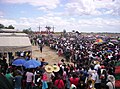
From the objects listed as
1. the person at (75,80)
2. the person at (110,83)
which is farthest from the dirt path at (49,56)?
the person at (110,83)

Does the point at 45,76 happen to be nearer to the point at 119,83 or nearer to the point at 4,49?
the point at 119,83

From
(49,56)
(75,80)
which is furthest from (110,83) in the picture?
(49,56)

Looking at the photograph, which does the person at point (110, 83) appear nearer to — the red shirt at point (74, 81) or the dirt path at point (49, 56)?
the red shirt at point (74, 81)

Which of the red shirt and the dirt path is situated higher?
the red shirt

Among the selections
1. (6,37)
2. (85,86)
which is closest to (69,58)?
(6,37)

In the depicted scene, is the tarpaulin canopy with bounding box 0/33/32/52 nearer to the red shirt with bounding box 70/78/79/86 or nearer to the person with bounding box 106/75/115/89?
the red shirt with bounding box 70/78/79/86

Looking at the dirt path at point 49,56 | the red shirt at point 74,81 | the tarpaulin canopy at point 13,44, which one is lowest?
the dirt path at point 49,56

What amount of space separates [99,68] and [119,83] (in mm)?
2692

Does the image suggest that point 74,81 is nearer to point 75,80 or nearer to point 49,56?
point 75,80

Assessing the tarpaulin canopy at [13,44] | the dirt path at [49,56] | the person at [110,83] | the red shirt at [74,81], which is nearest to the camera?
the person at [110,83]

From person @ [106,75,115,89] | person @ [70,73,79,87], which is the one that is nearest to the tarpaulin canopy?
person @ [70,73,79,87]

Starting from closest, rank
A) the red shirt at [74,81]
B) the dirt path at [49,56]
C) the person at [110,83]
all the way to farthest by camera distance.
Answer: the person at [110,83], the red shirt at [74,81], the dirt path at [49,56]

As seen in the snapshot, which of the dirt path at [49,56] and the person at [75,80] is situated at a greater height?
the person at [75,80]

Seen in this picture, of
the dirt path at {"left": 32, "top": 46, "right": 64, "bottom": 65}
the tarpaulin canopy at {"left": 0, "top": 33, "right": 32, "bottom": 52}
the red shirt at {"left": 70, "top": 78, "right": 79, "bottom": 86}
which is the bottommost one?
the dirt path at {"left": 32, "top": 46, "right": 64, "bottom": 65}
